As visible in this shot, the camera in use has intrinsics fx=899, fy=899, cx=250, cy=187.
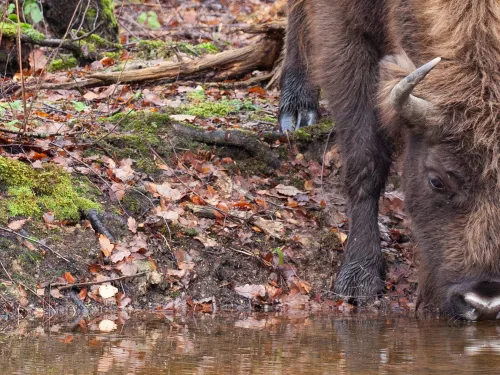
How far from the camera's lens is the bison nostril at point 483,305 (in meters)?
5.86

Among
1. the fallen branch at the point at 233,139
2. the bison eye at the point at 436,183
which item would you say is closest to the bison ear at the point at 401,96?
the bison eye at the point at 436,183

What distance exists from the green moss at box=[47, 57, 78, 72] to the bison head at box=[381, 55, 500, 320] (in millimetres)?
6095

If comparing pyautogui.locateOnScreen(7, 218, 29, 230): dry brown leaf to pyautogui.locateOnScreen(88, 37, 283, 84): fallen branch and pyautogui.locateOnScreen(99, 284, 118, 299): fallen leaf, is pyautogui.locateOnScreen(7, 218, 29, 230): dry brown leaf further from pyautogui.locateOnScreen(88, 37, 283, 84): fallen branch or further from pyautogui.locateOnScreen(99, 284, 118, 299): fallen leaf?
pyautogui.locateOnScreen(88, 37, 283, 84): fallen branch

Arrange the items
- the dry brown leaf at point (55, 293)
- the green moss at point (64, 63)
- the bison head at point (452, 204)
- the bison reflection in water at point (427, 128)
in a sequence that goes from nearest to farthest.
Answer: the bison head at point (452, 204), the bison reflection in water at point (427, 128), the dry brown leaf at point (55, 293), the green moss at point (64, 63)

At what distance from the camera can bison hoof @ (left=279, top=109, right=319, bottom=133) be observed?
1061 centimetres

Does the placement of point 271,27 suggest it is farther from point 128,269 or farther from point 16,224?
point 16,224

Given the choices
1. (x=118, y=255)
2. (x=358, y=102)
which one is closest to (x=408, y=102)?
(x=358, y=102)

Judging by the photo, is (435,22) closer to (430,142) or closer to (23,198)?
(430,142)

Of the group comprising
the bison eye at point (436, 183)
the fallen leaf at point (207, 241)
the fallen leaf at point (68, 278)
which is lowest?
the fallen leaf at point (68, 278)

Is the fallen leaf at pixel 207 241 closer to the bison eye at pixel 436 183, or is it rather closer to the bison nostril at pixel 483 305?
the bison eye at pixel 436 183

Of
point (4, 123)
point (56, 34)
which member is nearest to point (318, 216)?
point (4, 123)

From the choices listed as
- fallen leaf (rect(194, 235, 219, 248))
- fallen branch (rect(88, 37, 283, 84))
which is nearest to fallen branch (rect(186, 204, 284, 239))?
fallen leaf (rect(194, 235, 219, 248))

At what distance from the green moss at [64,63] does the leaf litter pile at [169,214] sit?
5.03ft

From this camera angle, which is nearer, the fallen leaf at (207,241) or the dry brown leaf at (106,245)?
the dry brown leaf at (106,245)
